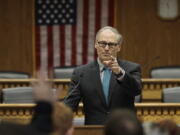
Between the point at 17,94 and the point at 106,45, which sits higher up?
the point at 106,45

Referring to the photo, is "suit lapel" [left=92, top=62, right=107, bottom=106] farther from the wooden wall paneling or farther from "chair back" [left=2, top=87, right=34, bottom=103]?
the wooden wall paneling

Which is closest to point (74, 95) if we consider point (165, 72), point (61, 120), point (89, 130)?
point (89, 130)

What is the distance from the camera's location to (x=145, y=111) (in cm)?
791

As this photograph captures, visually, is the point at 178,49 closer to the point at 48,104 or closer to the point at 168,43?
the point at 168,43

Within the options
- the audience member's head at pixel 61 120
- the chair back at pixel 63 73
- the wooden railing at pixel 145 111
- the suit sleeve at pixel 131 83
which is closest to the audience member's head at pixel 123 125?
the audience member's head at pixel 61 120

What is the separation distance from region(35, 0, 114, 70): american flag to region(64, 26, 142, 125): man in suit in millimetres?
5785

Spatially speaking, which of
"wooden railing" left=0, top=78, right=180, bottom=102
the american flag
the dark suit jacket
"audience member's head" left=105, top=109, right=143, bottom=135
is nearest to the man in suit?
the dark suit jacket

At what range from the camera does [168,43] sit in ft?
39.0

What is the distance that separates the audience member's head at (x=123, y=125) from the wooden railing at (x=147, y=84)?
5993 millimetres

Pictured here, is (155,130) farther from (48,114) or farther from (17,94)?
(17,94)

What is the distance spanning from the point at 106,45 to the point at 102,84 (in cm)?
39

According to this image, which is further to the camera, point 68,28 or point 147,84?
point 68,28

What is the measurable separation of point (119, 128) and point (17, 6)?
28.4ft

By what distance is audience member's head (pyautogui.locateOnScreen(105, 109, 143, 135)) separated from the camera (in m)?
3.33
